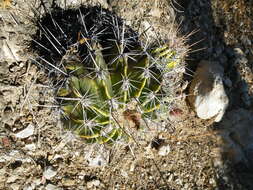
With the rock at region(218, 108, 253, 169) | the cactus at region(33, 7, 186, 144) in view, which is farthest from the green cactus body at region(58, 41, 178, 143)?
the rock at region(218, 108, 253, 169)

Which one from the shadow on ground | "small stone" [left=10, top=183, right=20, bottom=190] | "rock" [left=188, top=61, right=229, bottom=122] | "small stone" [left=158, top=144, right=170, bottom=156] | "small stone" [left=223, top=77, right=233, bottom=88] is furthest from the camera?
"small stone" [left=223, top=77, right=233, bottom=88]

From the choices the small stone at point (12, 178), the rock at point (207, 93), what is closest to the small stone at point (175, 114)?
the rock at point (207, 93)

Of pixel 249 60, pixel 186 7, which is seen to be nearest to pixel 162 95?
pixel 186 7

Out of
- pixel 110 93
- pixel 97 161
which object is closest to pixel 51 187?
pixel 97 161

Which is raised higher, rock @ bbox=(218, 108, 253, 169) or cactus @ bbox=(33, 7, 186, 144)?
cactus @ bbox=(33, 7, 186, 144)

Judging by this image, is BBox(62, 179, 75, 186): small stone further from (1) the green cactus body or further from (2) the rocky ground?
(1) the green cactus body

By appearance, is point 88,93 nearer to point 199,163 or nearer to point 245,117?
point 199,163

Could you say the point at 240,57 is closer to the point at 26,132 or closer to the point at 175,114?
the point at 175,114
